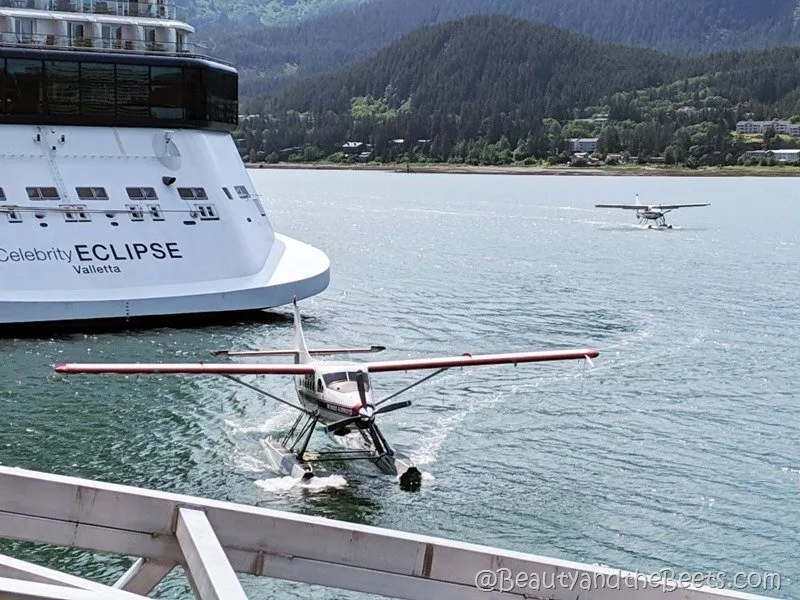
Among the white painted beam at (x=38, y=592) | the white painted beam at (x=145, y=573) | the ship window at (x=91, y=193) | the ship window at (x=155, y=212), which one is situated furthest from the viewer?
the ship window at (x=155, y=212)

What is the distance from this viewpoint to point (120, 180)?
116 feet

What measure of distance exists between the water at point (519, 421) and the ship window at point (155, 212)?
3.47 m

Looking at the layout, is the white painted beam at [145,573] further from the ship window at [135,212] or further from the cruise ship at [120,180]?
the ship window at [135,212]

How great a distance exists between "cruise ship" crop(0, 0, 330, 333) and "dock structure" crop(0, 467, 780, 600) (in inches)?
1089

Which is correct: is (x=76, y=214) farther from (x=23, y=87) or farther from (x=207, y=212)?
(x=23, y=87)

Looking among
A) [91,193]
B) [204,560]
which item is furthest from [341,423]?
[91,193]

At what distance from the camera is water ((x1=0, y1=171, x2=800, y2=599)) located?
749 inches

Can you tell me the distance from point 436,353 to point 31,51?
15534 millimetres

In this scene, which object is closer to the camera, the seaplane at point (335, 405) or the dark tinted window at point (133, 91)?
the seaplane at point (335, 405)

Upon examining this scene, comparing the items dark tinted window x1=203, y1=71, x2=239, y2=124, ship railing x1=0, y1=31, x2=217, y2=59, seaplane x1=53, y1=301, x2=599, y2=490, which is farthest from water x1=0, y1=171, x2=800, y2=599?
ship railing x1=0, y1=31, x2=217, y2=59

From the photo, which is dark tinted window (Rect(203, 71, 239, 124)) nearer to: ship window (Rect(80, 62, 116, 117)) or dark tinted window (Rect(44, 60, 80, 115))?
ship window (Rect(80, 62, 116, 117))

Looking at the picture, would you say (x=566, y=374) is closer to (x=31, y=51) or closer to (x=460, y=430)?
(x=460, y=430)

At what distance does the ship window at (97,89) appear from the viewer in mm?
35812

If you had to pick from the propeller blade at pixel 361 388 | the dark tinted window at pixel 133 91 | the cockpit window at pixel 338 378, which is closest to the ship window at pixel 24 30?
the dark tinted window at pixel 133 91
